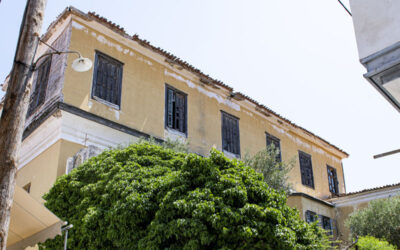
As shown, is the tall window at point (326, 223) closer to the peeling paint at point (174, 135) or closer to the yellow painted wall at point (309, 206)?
the yellow painted wall at point (309, 206)

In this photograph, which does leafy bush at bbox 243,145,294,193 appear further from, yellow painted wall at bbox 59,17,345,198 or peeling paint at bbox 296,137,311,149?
peeling paint at bbox 296,137,311,149

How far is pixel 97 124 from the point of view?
11812mm

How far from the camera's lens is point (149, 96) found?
13.7m

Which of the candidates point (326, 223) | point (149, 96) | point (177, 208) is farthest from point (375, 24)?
point (326, 223)

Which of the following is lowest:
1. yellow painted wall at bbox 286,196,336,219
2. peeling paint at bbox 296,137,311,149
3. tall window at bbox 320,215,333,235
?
tall window at bbox 320,215,333,235

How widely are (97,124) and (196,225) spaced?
248 inches

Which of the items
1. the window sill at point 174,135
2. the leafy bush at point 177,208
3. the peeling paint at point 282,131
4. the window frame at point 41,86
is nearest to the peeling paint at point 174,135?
the window sill at point 174,135

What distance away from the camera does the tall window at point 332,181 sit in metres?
21.1

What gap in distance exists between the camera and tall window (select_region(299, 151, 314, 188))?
1927cm

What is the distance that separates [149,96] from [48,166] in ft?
13.0

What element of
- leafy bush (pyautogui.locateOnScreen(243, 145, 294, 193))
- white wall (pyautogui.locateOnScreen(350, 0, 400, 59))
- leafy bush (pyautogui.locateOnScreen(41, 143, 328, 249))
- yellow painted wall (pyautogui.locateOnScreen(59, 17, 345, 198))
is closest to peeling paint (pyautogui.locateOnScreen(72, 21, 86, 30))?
yellow painted wall (pyautogui.locateOnScreen(59, 17, 345, 198))

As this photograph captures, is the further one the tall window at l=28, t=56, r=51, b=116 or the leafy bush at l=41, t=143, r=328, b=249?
the tall window at l=28, t=56, r=51, b=116

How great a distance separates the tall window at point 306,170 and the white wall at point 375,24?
1424 centimetres

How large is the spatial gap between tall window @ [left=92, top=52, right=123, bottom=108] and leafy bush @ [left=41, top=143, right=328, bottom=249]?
4.02 metres
